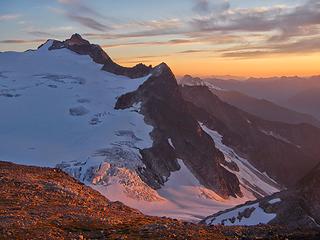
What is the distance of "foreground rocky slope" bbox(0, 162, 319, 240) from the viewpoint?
1267 inches

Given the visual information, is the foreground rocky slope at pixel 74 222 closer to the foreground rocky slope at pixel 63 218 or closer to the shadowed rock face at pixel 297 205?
the foreground rocky slope at pixel 63 218

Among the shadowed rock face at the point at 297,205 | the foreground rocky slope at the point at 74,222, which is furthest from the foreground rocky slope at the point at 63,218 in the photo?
the shadowed rock face at the point at 297,205

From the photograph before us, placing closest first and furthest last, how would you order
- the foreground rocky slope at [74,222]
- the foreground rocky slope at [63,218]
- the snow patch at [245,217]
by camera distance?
the foreground rocky slope at [74,222]
the foreground rocky slope at [63,218]
the snow patch at [245,217]

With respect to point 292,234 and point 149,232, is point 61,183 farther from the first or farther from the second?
point 292,234

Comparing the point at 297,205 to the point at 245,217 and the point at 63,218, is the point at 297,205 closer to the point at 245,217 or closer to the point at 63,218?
the point at 245,217

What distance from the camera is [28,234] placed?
102 feet

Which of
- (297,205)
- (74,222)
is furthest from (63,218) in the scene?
(297,205)

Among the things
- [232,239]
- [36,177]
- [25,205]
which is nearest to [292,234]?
[232,239]

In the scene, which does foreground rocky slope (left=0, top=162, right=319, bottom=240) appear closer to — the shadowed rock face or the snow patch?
the shadowed rock face

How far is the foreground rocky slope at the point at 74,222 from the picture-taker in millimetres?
32188

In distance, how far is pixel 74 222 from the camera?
36406 millimetres

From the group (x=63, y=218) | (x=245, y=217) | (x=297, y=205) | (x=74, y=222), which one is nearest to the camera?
(x=74, y=222)

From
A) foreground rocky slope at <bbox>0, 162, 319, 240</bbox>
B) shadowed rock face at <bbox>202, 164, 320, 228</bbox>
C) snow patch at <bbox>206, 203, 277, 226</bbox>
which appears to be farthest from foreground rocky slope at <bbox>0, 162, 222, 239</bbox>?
snow patch at <bbox>206, 203, 277, 226</bbox>

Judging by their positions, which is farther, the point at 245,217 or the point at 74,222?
the point at 245,217
